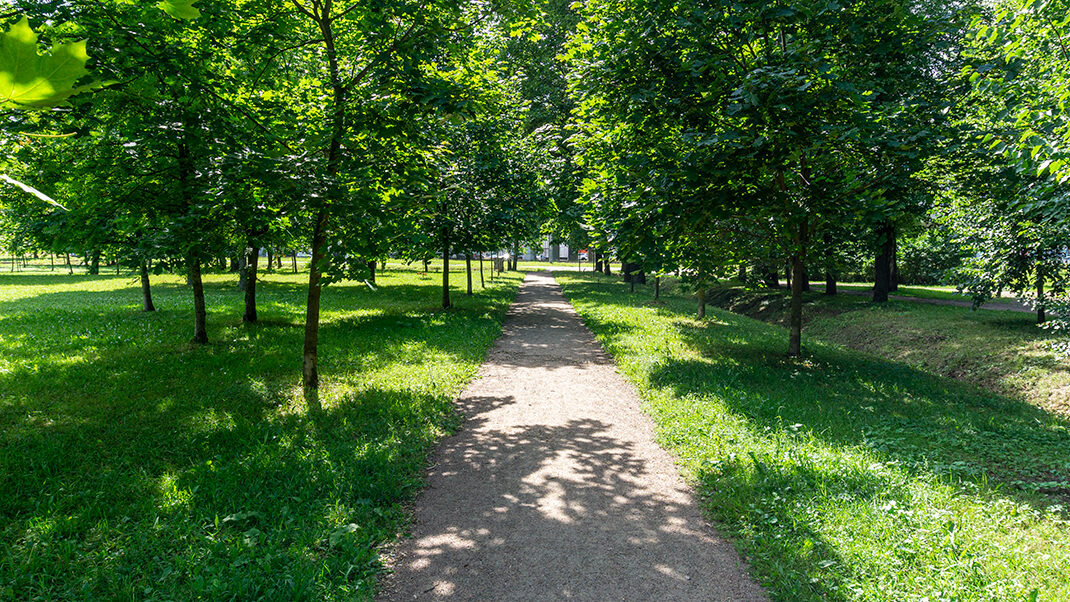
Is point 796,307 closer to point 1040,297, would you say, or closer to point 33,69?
point 1040,297

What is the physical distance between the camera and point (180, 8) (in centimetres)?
103

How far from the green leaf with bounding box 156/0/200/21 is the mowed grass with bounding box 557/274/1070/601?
4464 mm

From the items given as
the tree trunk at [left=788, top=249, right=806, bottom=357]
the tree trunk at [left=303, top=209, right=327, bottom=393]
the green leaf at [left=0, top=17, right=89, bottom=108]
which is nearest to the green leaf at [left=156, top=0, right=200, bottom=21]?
the green leaf at [left=0, top=17, right=89, bottom=108]

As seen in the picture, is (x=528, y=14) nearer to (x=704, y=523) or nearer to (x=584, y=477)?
(x=584, y=477)

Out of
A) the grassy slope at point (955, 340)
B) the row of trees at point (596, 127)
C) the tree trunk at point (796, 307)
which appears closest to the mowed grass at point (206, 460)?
the row of trees at point (596, 127)

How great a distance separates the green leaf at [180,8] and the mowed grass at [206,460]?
3699mm

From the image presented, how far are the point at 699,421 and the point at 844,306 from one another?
17356 mm

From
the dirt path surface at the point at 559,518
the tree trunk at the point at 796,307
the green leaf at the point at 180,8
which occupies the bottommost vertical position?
the dirt path surface at the point at 559,518

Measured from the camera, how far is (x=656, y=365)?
10.1 m

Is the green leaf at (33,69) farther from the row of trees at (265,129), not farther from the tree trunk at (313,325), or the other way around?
the tree trunk at (313,325)

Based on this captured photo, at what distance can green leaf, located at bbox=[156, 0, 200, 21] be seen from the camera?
3.23 ft

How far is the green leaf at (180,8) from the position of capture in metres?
0.98

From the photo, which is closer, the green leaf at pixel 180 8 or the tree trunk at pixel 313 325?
the green leaf at pixel 180 8

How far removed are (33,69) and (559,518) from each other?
4.83 metres
